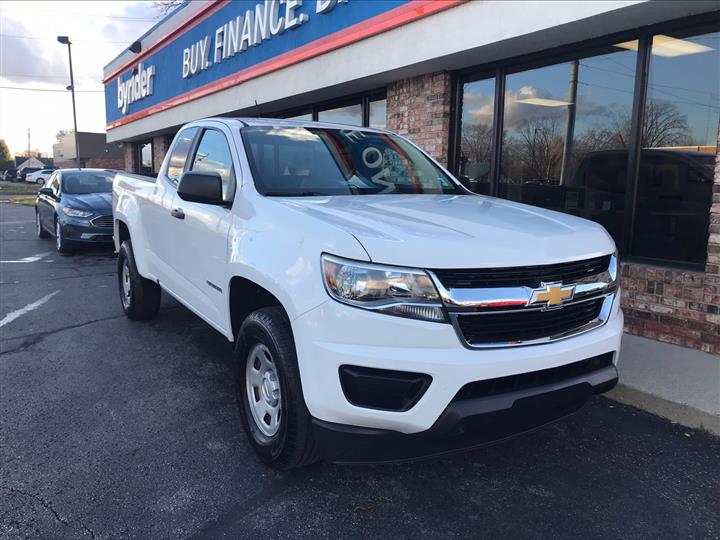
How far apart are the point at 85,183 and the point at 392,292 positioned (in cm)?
1111

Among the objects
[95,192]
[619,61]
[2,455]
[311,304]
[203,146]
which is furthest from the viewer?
[95,192]

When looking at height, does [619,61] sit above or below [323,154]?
above

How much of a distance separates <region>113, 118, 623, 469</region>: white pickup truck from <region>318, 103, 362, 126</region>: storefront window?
6.29 meters

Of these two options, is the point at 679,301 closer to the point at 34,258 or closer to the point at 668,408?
the point at 668,408

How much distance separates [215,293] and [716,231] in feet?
13.4

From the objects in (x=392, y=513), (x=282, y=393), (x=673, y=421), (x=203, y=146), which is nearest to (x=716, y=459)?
(x=673, y=421)

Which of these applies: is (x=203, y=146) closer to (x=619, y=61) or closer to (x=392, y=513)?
(x=392, y=513)

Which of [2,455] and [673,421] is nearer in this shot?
[2,455]

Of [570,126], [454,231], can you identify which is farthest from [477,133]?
[454,231]

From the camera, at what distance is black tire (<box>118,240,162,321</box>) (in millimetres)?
5520

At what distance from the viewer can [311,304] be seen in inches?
95.7

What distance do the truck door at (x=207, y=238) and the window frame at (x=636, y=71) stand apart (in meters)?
3.97

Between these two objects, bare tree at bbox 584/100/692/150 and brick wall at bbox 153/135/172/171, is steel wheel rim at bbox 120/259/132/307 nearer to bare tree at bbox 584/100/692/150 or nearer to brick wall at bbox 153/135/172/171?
bare tree at bbox 584/100/692/150

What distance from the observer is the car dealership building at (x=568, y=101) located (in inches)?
199
